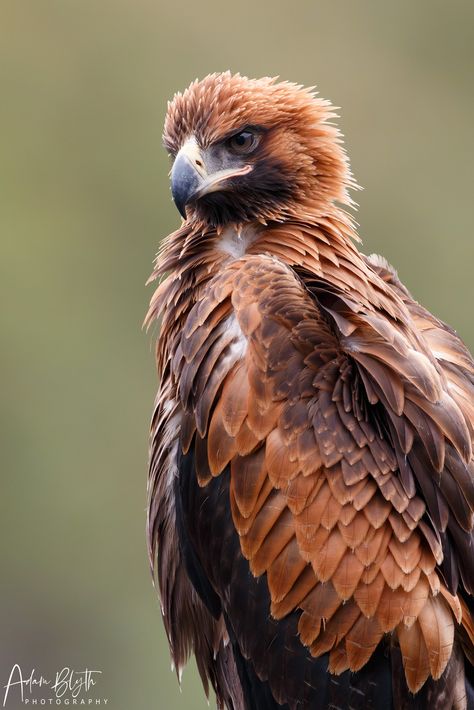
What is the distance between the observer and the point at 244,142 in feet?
14.7

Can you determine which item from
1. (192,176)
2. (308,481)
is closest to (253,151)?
(192,176)

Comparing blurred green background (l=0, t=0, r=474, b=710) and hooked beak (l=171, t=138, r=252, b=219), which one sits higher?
blurred green background (l=0, t=0, r=474, b=710)

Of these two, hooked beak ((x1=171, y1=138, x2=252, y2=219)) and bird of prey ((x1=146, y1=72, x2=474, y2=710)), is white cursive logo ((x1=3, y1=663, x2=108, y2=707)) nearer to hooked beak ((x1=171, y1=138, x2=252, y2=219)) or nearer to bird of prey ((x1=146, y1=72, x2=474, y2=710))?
bird of prey ((x1=146, y1=72, x2=474, y2=710))

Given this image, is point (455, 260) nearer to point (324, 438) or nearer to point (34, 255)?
point (34, 255)

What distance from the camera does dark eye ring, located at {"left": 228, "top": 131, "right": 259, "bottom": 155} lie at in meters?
4.48

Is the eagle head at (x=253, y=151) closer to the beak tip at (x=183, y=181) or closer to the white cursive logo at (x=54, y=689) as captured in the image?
the beak tip at (x=183, y=181)

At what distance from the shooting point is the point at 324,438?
3.72 m

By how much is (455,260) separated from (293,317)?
35.3 feet

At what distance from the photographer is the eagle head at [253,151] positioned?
14.5 ft

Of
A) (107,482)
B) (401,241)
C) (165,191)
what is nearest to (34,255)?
(165,191)

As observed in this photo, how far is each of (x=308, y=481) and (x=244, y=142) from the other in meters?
1.33

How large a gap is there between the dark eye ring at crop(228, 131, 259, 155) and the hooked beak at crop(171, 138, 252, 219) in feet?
0.21

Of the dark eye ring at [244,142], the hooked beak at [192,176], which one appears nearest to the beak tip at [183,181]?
the hooked beak at [192,176]

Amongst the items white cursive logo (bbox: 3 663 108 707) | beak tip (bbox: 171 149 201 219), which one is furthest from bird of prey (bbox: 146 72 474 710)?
white cursive logo (bbox: 3 663 108 707)
